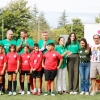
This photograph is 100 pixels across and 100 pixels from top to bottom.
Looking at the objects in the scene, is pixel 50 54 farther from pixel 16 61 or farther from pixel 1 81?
pixel 1 81

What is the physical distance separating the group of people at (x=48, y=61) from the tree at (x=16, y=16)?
98.9 feet

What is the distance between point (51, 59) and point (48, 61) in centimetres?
10

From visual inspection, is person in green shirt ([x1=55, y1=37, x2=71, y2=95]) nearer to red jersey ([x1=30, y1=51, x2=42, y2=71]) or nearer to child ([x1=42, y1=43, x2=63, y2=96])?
child ([x1=42, y1=43, x2=63, y2=96])

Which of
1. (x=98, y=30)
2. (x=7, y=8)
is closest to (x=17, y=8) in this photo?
(x=7, y=8)

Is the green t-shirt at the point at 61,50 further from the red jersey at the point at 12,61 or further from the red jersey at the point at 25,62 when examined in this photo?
the red jersey at the point at 12,61

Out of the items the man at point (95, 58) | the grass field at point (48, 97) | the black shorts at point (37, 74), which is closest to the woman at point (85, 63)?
the man at point (95, 58)

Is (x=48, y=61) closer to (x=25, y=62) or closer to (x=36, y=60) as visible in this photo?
(x=36, y=60)

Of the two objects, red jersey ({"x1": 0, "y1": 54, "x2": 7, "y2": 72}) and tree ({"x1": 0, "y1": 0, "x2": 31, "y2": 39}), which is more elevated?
tree ({"x1": 0, "y1": 0, "x2": 31, "y2": 39})

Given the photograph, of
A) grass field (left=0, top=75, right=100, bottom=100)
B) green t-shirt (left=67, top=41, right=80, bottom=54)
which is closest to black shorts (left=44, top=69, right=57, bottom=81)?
grass field (left=0, top=75, right=100, bottom=100)

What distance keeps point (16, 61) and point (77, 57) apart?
1617 mm

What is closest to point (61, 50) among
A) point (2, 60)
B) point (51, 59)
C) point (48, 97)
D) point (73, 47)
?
point (73, 47)

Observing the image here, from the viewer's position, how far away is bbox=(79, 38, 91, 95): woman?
7781 mm

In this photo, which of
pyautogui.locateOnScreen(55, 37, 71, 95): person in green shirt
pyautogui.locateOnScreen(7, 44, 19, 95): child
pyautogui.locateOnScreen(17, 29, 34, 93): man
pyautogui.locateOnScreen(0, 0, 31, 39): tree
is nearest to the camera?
pyautogui.locateOnScreen(7, 44, 19, 95): child

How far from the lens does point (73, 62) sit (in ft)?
26.2
